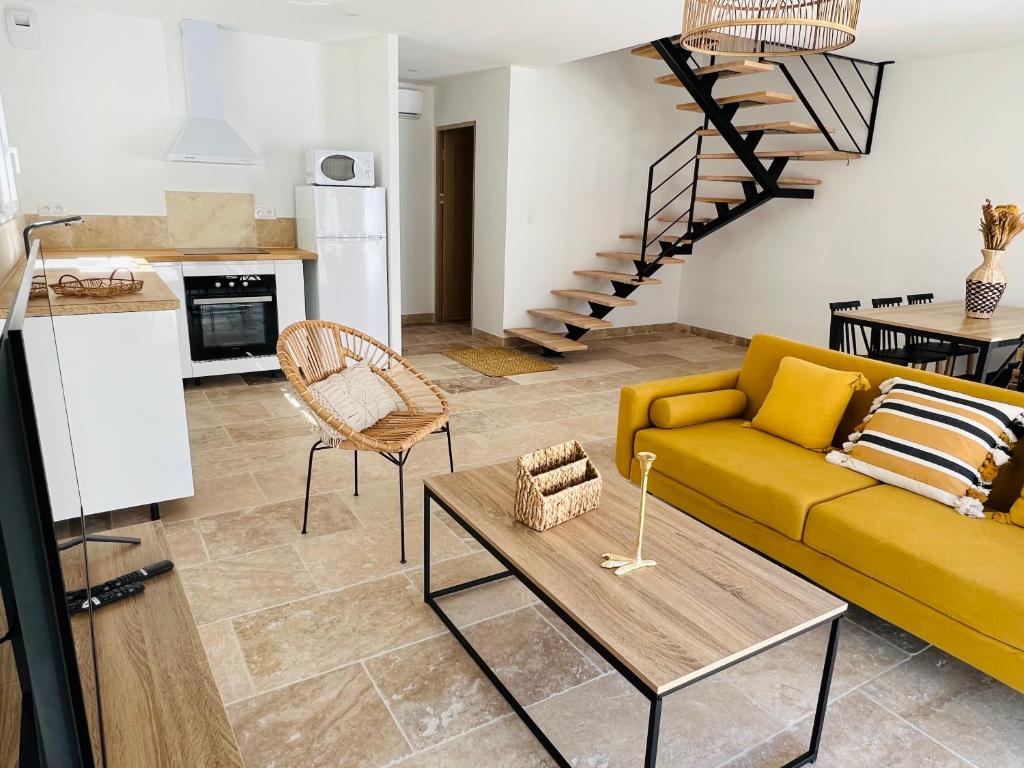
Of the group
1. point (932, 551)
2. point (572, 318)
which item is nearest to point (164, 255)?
point (572, 318)

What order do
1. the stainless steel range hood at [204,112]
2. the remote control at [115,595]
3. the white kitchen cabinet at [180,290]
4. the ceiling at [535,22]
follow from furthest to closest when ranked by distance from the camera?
the stainless steel range hood at [204,112] → the white kitchen cabinet at [180,290] → the ceiling at [535,22] → the remote control at [115,595]

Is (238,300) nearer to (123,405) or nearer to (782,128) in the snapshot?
(123,405)

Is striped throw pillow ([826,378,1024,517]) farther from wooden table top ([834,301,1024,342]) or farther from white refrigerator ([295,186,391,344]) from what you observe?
white refrigerator ([295,186,391,344])

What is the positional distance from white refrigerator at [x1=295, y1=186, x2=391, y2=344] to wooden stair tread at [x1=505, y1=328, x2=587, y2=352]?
145 cm

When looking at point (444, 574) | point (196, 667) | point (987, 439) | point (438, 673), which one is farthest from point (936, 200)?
point (196, 667)

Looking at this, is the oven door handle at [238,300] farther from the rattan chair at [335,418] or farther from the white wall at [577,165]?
the white wall at [577,165]

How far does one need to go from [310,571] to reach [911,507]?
2.20 meters

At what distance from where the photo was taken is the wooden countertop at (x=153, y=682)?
3.86ft

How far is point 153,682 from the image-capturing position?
1322mm

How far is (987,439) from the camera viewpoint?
2412mm

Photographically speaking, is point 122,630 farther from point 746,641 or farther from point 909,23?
point 909,23

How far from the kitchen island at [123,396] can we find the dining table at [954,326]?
3833mm

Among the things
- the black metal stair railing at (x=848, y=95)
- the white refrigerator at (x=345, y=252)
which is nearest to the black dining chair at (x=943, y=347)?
the black metal stair railing at (x=848, y=95)

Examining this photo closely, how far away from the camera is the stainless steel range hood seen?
16.0 ft
